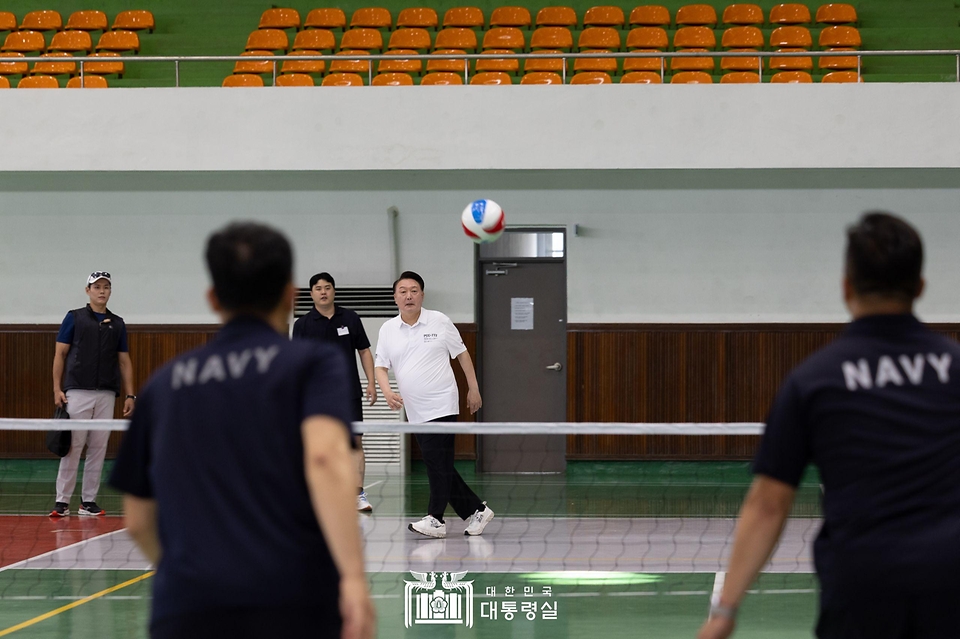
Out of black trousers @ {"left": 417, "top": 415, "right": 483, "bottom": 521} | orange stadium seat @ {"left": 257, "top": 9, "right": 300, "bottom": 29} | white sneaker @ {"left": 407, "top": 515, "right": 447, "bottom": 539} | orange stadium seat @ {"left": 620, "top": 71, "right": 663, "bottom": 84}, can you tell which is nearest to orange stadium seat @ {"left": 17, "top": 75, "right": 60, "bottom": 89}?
orange stadium seat @ {"left": 257, "top": 9, "right": 300, "bottom": 29}

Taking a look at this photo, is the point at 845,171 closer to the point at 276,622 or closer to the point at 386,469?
the point at 386,469

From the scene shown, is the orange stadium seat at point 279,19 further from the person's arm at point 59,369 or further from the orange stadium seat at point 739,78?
the person's arm at point 59,369

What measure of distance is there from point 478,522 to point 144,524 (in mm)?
6103

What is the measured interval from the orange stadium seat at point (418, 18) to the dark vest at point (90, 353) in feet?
23.9

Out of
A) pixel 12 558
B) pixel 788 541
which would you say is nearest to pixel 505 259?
pixel 788 541

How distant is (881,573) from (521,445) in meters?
11.7

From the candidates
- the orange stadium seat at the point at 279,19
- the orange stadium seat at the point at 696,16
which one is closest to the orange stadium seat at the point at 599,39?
the orange stadium seat at the point at 696,16

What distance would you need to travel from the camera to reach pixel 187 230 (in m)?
13.9

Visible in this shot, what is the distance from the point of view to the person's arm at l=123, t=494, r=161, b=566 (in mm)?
2457

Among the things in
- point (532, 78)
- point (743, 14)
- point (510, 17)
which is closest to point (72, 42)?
point (510, 17)

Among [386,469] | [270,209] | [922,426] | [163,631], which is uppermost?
[270,209]

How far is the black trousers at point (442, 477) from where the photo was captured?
8242 millimetres

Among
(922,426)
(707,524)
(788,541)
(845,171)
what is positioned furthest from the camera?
(845,171)

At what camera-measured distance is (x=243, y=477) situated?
2.25m
